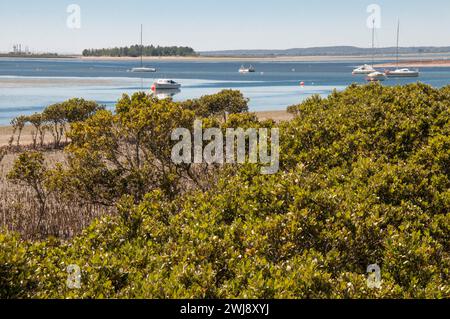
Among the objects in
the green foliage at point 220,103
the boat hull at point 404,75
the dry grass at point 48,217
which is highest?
the boat hull at point 404,75

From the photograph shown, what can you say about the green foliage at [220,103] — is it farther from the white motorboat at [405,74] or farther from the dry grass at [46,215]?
the white motorboat at [405,74]

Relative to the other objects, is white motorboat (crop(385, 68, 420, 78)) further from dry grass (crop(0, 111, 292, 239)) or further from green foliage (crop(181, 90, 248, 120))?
dry grass (crop(0, 111, 292, 239))

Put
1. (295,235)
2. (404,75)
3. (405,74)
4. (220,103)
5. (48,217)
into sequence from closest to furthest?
(295,235) → (48,217) → (220,103) → (405,74) → (404,75)

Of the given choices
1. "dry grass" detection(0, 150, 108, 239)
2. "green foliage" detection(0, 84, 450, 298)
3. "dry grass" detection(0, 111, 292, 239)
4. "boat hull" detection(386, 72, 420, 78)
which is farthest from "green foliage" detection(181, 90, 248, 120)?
"boat hull" detection(386, 72, 420, 78)

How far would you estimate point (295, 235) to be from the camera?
25.2 feet

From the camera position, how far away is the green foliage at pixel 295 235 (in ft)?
20.6

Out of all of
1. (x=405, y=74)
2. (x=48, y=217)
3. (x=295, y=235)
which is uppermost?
(x=405, y=74)

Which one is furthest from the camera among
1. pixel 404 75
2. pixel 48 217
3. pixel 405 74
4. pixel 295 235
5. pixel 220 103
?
pixel 404 75

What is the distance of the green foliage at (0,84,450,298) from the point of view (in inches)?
247

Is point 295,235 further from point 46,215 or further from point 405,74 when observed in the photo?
point 405,74

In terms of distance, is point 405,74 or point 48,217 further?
point 405,74

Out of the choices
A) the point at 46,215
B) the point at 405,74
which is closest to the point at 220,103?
the point at 46,215

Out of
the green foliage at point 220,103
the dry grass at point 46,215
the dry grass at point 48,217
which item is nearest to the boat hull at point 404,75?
the green foliage at point 220,103
